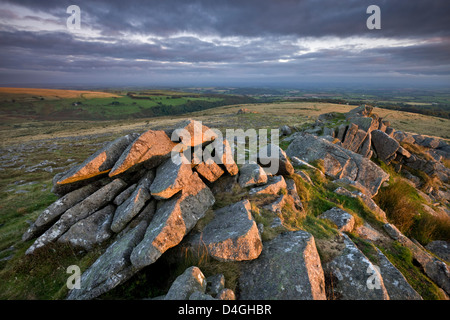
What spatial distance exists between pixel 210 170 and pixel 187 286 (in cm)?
611

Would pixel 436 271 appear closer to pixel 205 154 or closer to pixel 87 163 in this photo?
pixel 205 154

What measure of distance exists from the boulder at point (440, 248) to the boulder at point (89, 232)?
17.3 metres

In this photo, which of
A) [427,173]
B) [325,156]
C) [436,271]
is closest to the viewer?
[436,271]

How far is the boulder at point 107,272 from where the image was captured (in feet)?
21.3

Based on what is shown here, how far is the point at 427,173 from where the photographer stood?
930 inches

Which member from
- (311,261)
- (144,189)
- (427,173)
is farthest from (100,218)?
(427,173)

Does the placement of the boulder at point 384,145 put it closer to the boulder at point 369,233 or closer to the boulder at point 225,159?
the boulder at point 369,233

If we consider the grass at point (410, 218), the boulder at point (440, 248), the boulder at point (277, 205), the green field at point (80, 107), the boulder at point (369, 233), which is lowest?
the boulder at point (440, 248)

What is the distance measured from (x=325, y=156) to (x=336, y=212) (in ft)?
28.1

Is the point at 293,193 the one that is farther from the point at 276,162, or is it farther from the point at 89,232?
the point at 89,232

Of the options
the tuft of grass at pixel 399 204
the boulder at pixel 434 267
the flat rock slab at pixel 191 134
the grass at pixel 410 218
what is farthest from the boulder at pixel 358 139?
the flat rock slab at pixel 191 134

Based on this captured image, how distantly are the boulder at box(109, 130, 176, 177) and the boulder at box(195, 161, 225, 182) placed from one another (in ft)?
6.84

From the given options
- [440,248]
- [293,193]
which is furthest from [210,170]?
[440,248]

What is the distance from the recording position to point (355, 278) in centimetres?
664
